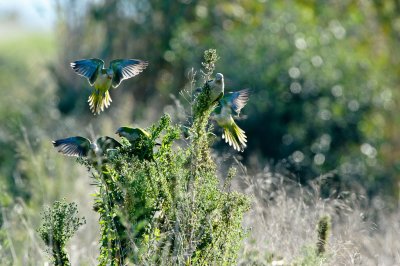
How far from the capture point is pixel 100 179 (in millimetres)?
4207

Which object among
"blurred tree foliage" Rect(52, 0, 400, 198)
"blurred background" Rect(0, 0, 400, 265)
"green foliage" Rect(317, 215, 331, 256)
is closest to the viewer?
"green foliage" Rect(317, 215, 331, 256)

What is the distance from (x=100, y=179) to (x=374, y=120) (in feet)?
25.3

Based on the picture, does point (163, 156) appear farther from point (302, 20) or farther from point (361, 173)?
point (302, 20)

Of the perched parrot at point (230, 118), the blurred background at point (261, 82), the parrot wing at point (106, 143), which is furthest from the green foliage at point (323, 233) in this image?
the blurred background at point (261, 82)

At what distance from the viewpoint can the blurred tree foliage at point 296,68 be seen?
11.1m

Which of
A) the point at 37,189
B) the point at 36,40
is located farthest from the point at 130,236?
the point at 36,40

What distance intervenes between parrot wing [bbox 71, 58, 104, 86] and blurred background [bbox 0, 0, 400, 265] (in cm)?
344

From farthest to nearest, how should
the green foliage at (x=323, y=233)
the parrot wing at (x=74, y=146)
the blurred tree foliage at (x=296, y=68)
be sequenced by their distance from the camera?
1. the blurred tree foliage at (x=296, y=68)
2. the green foliage at (x=323, y=233)
3. the parrot wing at (x=74, y=146)

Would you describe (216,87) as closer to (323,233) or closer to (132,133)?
(132,133)

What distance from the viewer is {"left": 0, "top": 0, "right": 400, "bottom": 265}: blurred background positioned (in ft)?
34.5

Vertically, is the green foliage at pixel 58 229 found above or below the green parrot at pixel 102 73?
below

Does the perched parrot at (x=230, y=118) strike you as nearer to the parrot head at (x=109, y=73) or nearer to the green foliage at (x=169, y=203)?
the green foliage at (x=169, y=203)

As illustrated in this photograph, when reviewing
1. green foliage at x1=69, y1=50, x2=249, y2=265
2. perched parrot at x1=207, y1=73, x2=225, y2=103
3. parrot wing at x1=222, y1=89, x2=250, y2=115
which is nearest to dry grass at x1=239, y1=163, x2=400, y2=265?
green foliage at x1=69, y1=50, x2=249, y2=265

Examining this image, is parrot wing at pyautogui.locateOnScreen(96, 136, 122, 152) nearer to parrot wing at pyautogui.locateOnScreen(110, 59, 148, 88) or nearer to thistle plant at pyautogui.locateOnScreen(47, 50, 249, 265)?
thistle plant at pyautogui.locateOnScreen(47, 50, 249, 265)
